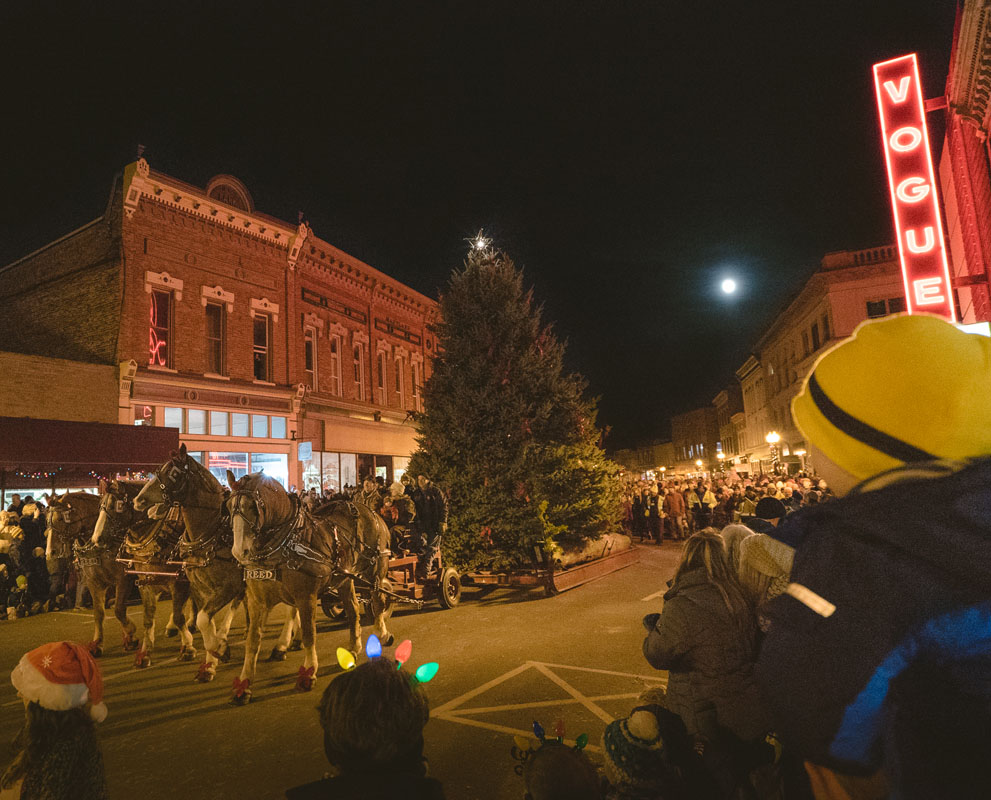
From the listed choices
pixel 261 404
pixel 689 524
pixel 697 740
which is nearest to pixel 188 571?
pixel 697 740

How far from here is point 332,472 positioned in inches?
981

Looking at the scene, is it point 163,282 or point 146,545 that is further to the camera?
point 163,282

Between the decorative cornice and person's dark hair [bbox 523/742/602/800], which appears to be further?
the decorative cornice

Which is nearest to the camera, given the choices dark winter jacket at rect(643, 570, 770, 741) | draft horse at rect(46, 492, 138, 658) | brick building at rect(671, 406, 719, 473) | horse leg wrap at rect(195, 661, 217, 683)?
dark winter jacket at rect(643, 570, 770, 741)

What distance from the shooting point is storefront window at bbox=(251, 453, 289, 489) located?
2198 cm

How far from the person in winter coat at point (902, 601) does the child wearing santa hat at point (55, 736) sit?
2.85 metres

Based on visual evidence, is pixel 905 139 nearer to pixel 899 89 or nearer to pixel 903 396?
pixel 899 89

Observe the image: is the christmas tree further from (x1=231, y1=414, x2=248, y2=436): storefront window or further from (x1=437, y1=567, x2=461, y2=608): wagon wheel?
(x1=231, y1=414, x2=248, y2=436): storefront window

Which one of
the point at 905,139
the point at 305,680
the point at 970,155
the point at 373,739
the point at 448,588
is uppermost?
the point at 905,139

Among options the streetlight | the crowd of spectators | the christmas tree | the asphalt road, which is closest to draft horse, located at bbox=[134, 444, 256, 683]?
the asphalt road

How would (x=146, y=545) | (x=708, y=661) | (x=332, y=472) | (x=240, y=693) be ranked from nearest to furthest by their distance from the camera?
(x=708, y=661), (x=240, y=693), (x=146, y=545), (x=332, y=472)

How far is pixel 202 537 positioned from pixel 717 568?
21.7ft

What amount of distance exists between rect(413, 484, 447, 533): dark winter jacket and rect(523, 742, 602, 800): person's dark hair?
8.75 m

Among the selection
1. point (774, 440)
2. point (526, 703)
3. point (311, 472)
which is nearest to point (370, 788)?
point (526, 703)
